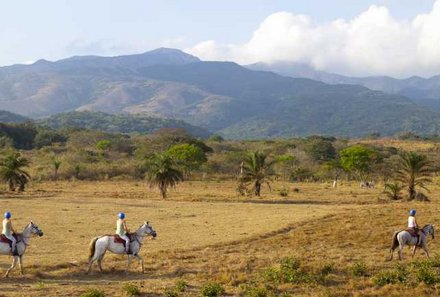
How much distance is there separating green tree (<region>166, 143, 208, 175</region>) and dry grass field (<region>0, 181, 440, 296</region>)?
2287 centimetres

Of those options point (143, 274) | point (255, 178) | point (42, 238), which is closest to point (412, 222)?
point (143, 274)

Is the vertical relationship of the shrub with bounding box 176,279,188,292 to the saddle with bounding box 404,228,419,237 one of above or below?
below

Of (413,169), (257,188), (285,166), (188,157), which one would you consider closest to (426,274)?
(413,169)

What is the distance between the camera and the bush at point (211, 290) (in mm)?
17906

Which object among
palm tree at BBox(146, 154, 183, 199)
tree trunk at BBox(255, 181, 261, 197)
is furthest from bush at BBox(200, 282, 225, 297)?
tree trunk at BBox(255, 181, 261, 197)

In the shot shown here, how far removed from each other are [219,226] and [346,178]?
50217mm

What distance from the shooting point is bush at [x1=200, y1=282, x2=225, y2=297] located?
17.9m

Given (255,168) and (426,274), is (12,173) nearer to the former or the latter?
(255,168)

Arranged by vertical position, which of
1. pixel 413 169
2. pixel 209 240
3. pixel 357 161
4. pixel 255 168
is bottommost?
pixel 209 240

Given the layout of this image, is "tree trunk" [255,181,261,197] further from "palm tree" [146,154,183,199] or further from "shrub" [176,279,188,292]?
"shrub" [176,279,188,292]

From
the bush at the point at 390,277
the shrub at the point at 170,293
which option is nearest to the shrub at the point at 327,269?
the bush at the point at 390,277

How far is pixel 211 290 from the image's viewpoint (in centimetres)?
1798

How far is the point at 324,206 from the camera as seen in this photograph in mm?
42750

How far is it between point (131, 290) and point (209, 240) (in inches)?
415
